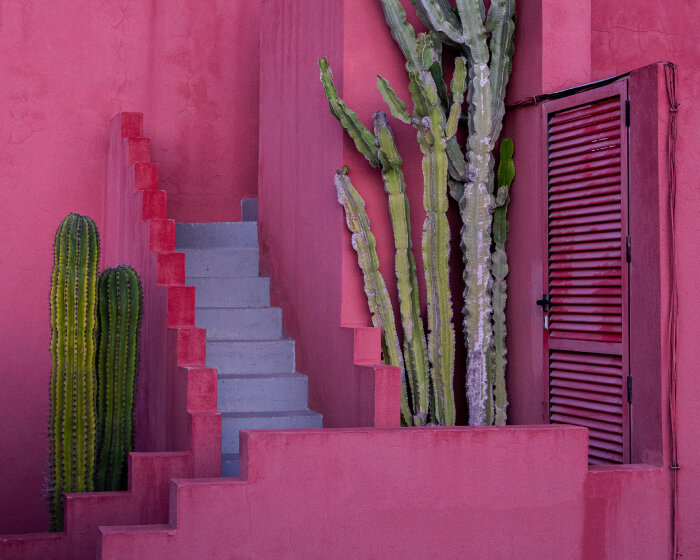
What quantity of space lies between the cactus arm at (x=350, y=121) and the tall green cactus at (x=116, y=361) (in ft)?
5.40

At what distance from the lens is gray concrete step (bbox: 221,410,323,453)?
20.1ft

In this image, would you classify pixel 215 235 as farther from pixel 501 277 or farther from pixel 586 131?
pixel 586 131

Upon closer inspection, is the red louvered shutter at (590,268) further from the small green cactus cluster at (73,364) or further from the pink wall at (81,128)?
the pink wall at (81,128)

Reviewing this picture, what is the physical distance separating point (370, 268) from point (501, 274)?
2.99 ft

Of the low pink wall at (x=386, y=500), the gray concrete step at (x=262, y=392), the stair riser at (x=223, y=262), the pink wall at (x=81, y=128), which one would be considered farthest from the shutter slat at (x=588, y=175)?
the pink wall at (x=81, y=128)

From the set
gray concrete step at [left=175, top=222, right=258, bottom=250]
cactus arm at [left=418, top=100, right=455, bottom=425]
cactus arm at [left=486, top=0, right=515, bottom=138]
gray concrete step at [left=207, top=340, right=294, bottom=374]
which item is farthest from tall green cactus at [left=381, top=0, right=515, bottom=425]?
gray concrete step at [left=175, top=222, right=258, bottom=250]

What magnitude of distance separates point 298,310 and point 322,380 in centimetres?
72

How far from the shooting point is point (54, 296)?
584 cm

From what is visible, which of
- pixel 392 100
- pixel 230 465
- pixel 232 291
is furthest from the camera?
pixel 232 291

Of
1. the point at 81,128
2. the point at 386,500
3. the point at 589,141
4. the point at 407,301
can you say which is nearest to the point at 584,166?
the point at 589,141

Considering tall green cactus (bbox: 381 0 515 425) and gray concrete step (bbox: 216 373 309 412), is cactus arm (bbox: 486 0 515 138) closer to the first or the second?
tall green cactus (bbox: 381 0 515 425)

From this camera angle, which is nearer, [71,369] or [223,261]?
[71,369]

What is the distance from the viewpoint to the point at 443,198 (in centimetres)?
626

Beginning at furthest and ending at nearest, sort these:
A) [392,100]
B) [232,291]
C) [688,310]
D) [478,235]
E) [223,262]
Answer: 1. [223,262]
2. [232,291]
3. [478,235]
4. [392,100]
5. [688,310]
